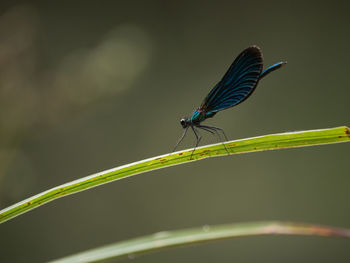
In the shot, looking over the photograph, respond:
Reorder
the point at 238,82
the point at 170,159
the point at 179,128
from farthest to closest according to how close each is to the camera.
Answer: the point at 179,128 → the point at 238,82 → the point at 170,159

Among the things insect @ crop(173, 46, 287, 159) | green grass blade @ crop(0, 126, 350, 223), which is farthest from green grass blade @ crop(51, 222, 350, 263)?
insect @ crop(173, 46, 287, 159)

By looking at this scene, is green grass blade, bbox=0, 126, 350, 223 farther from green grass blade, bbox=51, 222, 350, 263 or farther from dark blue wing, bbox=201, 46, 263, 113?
dark blue wing, bbox=201, 46, 263, 113

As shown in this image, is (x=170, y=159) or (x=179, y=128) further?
(x=179, y=128)

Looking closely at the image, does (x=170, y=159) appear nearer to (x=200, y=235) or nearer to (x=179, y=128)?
(x=200, y=235)

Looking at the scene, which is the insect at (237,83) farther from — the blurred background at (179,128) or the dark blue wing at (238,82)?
the blurred background at (179,128)

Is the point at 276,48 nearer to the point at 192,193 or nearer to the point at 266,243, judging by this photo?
the point at 192,193

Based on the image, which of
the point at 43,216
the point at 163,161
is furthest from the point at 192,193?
the point at 163,161

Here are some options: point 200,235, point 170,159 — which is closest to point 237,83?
point 170,159
